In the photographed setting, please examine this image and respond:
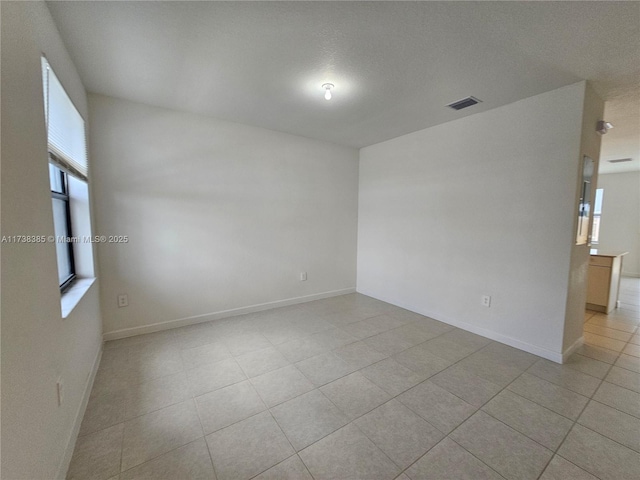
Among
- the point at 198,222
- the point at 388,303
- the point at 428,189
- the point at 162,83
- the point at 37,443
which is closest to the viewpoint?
the point at 37,443

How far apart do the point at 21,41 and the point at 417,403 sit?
9.74ft

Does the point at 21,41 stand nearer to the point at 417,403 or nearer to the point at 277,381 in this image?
the point at 277,381

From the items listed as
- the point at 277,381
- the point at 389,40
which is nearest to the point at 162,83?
the point at 389,40

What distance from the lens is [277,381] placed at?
7.04 ft

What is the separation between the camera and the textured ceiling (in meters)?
1.54

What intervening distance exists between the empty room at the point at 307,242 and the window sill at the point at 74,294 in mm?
45

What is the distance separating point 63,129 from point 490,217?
152 inches

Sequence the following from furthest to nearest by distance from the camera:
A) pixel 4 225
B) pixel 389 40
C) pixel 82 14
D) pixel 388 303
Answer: pixel 388 303 < pixel 389 40 < pixel 82 14 < pixel 4 225

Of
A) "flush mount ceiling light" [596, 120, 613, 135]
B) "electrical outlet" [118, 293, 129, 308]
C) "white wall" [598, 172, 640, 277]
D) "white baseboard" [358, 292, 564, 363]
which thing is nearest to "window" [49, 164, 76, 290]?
"electrical outlet" [118, 293, 129, 308]

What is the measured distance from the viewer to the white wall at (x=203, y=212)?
8.99 ft

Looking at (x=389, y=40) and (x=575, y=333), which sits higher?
(x=389, y=40)

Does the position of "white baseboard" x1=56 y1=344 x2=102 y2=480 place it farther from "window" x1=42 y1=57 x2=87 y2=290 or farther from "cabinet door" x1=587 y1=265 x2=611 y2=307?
"cabinet door" x1=587 y1=265 x2=611 y2=307

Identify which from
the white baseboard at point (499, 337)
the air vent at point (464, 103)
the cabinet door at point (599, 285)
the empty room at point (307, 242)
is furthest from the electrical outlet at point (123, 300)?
the cabinet door at point (599, 285)

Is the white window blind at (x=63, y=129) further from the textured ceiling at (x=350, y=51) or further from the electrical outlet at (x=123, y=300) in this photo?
the electrical outlet at (x=123, y=300)
